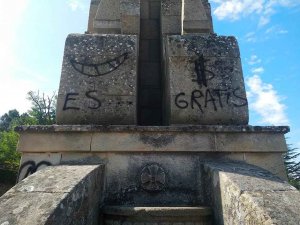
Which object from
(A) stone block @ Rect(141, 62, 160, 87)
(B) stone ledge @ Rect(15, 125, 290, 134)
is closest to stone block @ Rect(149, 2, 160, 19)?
(A) stone block @ Rect(141, 62, 160, 87)

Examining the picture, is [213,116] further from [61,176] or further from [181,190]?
[61,176]

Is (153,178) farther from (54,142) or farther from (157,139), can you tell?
(54,142)

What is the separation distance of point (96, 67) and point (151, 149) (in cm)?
146

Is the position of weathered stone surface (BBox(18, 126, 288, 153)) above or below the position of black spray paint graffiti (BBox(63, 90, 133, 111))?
below

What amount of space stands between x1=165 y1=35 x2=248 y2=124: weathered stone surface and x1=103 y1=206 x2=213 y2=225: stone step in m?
1.26

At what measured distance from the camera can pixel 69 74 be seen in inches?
159

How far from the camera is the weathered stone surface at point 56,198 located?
7.43 feet

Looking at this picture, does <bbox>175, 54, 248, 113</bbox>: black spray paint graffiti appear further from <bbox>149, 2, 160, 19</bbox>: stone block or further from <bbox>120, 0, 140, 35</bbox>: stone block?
<bbox>149, 2, 160, 19</bbox>: stone block

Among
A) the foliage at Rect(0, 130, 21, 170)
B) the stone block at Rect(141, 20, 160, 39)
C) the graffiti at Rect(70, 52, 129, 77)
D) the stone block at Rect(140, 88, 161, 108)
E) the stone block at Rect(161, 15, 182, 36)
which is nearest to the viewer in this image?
the graffiti at Rect(70, 52, 129, 77)

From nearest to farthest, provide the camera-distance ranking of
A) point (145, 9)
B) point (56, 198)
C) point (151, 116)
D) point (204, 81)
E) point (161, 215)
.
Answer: point (56, 198) < point (161, 215) < point (204, 81) < point (151, 116) < point (145, 9)

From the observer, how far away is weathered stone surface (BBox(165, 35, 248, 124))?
3924mm

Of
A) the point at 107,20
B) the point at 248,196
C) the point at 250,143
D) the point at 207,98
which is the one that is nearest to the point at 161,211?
the point at 248,196

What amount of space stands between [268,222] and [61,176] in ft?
6.56

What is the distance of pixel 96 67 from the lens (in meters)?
4.10
